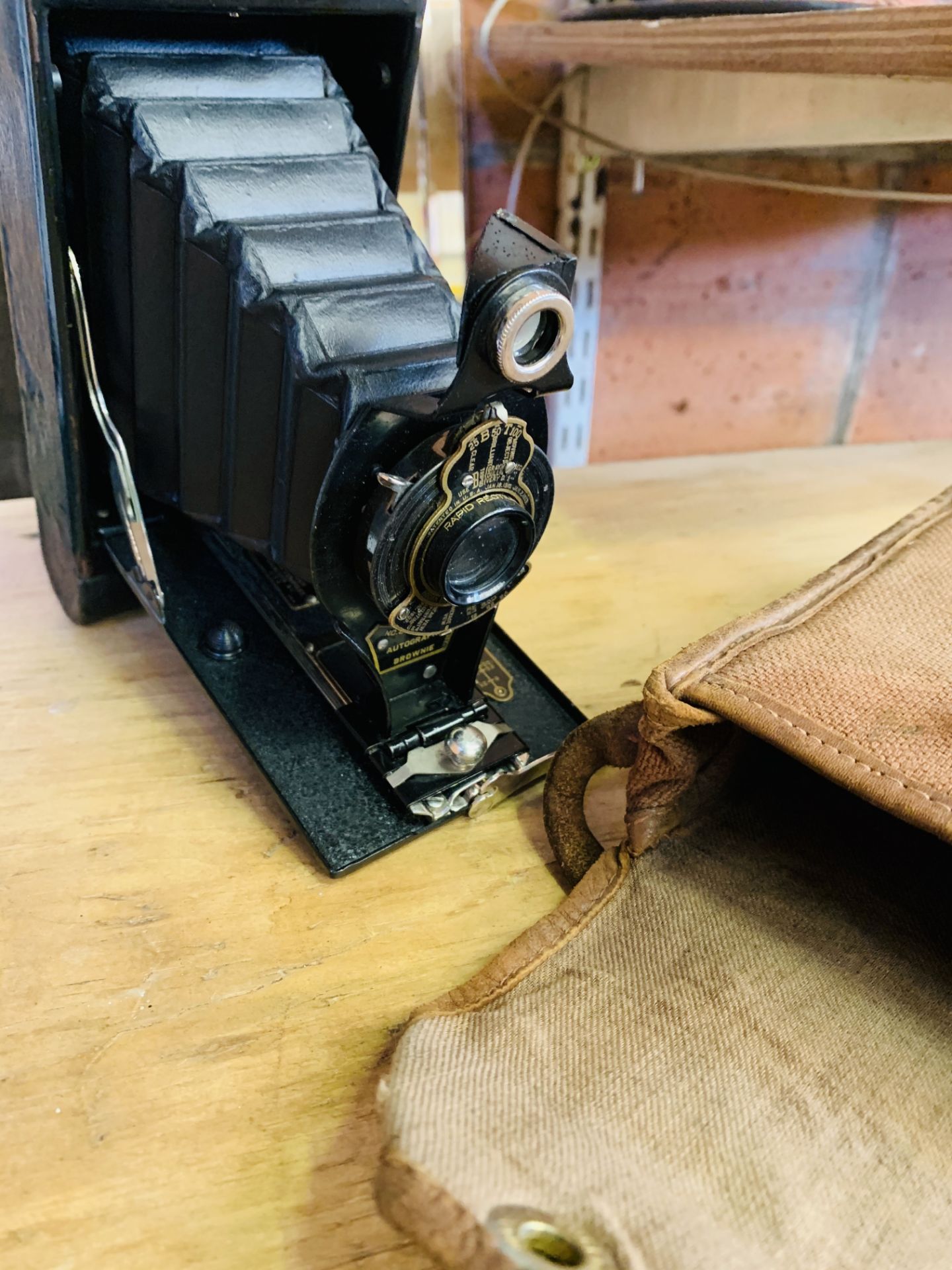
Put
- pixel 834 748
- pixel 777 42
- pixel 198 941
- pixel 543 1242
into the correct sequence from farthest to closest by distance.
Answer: pixel 777 42 < pixel 198 941 < pixel 834 748 < pixel 543 1242

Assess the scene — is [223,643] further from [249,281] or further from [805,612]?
[805,612]

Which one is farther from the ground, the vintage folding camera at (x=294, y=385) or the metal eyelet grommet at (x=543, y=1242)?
the vintage folding camera at (x=294, y=385)

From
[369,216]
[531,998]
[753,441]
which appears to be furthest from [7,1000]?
[753,441]

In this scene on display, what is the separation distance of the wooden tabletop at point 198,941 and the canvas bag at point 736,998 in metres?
0.08

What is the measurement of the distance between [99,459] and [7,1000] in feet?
1.31

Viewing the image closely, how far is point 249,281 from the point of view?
61cm

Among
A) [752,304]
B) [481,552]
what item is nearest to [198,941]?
[481,552]

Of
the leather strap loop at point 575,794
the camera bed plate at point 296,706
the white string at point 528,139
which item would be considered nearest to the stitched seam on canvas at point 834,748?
the leather strap loop at point 575,794

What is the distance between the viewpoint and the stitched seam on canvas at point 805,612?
534mm

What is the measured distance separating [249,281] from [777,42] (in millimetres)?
398

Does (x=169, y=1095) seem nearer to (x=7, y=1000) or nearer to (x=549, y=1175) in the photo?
(x=7, y=1000)

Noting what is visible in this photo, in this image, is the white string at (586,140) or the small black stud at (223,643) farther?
the white string at (586,140)

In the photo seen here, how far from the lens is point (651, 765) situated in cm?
57

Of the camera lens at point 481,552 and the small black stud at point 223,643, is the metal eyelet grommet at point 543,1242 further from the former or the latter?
the small black stud at point 223,643
